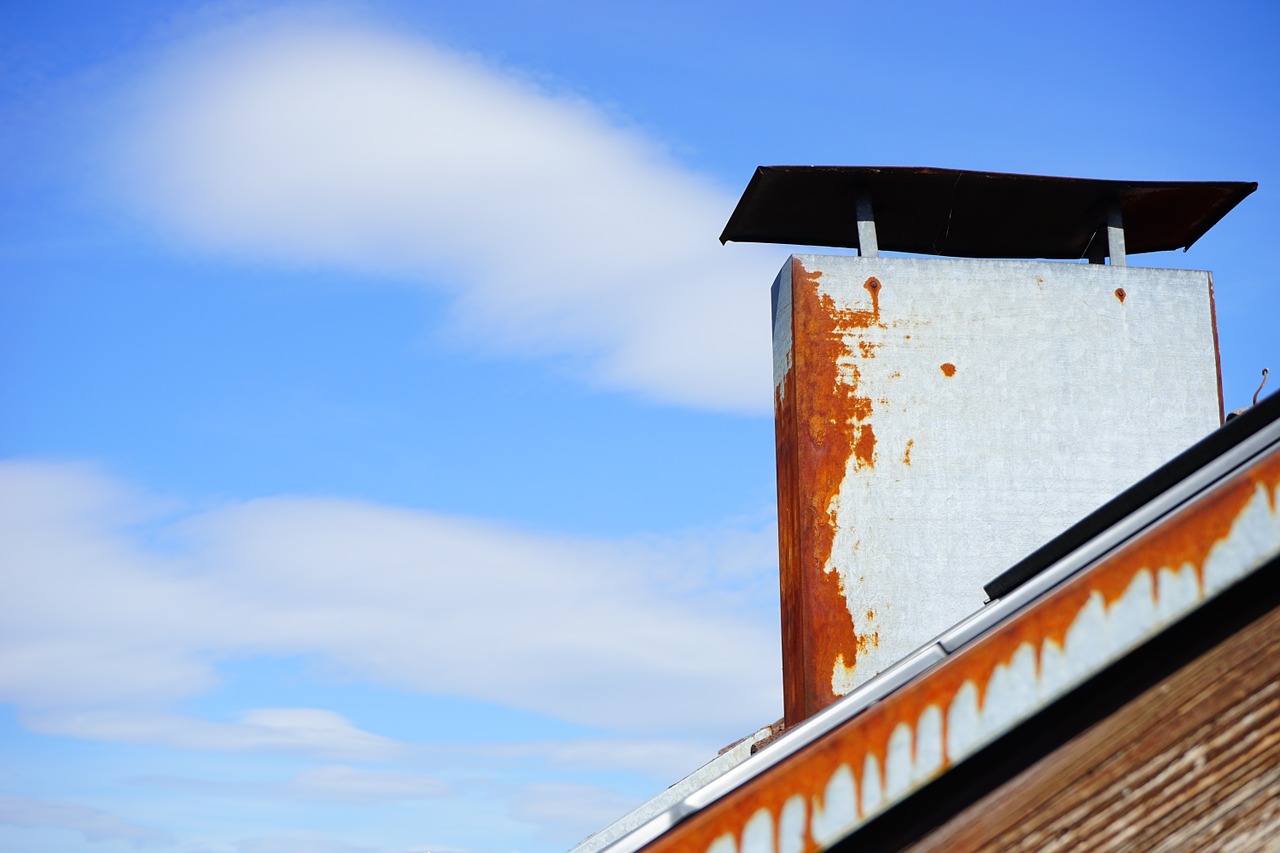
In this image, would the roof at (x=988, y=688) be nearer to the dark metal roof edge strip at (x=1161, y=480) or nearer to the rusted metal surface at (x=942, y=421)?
the dark metal roof edge strip at (x=1161, y=480)

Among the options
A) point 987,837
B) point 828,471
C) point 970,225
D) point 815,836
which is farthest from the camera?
point 970,225

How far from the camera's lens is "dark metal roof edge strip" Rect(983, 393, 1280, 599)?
3.48 feet

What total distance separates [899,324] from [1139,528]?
5.82 meters

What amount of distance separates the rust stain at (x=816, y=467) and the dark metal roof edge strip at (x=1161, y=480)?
16.6 feet

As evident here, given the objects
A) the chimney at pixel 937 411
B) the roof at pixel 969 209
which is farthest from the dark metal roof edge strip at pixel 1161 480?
the roof at pixel 969 209

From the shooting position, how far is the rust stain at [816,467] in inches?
244

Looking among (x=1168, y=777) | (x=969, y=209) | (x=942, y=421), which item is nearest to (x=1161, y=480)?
(x=1168, y=777)

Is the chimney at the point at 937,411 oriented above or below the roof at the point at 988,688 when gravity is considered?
above

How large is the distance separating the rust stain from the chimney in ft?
0.03

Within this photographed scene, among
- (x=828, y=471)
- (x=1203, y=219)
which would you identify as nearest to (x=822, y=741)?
(x=828, y=471)

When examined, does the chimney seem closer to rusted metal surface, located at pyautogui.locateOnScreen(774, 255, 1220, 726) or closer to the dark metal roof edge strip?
rusted metal surface, located at pyautogui.locateOnScreen(774, 255, 1220, 726)

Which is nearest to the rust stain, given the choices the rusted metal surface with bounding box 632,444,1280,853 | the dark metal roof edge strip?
the dark metal roof edge strip

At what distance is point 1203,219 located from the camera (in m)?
8.13

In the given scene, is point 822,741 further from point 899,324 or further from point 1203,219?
point 1203,219
